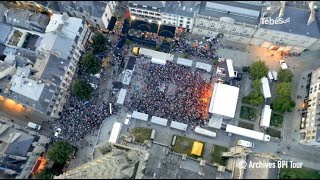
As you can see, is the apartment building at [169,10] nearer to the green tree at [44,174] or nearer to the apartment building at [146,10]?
the apartment building at [146,10]

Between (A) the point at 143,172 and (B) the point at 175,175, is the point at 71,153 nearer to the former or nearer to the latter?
(A) the point at 143,172

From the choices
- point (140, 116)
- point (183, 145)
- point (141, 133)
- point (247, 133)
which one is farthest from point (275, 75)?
point (141, 133)

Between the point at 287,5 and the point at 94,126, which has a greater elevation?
the point at 287,5

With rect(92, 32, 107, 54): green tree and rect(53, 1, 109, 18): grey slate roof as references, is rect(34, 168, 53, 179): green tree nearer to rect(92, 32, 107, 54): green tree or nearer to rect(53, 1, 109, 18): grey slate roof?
rect(92, 32, 107, 54): green tree

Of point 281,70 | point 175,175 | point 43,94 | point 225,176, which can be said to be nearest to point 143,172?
point 175,175

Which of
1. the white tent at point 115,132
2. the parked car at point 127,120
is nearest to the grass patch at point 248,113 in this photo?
the parked car at point 127,120

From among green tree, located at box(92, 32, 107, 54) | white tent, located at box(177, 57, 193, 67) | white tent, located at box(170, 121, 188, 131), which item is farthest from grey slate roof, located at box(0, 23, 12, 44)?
white tent, located at box(170, 121, 188, 131)
